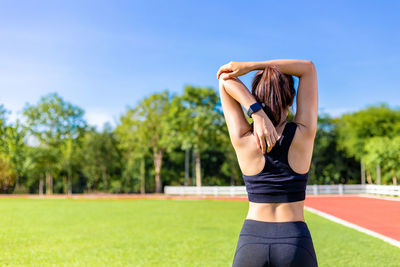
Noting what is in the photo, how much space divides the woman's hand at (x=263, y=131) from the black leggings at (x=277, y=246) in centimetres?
38

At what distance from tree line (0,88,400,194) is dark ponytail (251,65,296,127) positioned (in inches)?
1371

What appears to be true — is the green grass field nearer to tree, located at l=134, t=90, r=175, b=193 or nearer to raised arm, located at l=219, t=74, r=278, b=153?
raised arm, located at l=219, t=74, r=278, b=153

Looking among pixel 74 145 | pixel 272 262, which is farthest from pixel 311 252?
pixel 74 145

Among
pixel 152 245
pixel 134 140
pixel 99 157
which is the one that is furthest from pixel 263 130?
pixel 99 157

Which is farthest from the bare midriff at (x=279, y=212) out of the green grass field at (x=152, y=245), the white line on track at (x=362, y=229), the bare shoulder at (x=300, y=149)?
the white line on track at (x=362, y=229)

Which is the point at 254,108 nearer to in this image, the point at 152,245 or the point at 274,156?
the point at 274,156

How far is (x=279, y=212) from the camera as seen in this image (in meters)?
1.81

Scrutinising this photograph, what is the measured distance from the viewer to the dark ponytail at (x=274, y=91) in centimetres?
187

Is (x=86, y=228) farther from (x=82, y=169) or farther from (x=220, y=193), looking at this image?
(x=82, y=169)

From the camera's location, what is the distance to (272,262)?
177cm

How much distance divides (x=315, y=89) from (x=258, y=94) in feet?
1.02

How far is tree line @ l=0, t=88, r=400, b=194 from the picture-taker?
39.2m

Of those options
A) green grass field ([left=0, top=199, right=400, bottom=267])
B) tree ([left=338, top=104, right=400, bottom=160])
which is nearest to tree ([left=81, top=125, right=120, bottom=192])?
tree ([left=338, top=104, right=400, bottom=160])

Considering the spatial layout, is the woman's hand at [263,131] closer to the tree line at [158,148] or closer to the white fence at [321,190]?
the white fence at [321,190]
